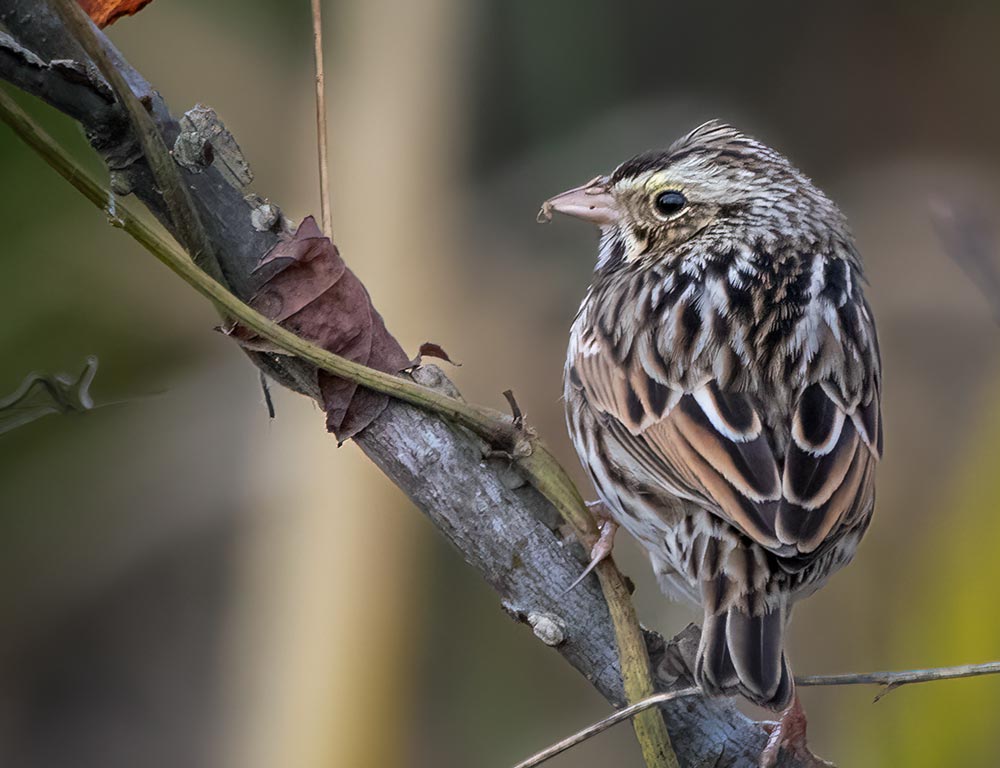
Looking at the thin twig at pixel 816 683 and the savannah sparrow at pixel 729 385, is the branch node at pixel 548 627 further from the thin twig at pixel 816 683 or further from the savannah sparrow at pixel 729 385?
the savannah sparrow at pixel 729 385

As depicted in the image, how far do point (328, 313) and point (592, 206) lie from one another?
3.90 feet

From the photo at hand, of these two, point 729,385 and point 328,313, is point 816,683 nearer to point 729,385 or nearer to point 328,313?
point 729,385

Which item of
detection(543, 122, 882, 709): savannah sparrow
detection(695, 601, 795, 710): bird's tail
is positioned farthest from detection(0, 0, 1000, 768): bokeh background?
detection(695, 601, 795, 710): bird's tail

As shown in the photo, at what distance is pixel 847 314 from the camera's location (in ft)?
8.78

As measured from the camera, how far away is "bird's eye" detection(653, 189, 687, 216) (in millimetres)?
2855

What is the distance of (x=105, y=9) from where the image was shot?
1783 millimetres

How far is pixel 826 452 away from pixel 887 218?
304cm

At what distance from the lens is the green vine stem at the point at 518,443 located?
179cm

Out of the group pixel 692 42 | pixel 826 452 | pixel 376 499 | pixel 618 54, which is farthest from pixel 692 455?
pixel 692 42

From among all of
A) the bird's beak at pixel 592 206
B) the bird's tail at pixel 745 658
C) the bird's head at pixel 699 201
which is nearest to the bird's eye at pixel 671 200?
the bird's head at pixel 699 201

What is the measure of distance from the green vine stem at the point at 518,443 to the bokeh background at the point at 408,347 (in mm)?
1555

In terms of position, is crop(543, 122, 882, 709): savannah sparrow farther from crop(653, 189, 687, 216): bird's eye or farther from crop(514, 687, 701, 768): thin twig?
crop(514, 687, 701, 768): thin twig

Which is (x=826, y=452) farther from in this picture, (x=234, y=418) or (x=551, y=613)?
(x=234, y=418)

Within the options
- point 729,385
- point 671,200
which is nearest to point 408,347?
point 671,200
